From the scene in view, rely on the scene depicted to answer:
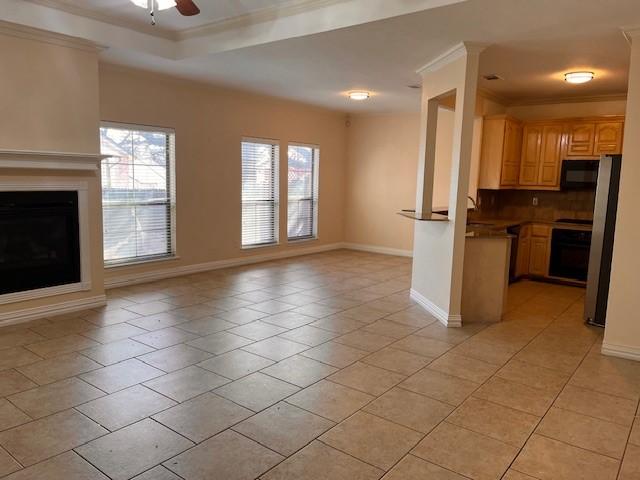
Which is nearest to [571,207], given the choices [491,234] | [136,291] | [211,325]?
[491,234]

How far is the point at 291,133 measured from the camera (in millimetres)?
8062

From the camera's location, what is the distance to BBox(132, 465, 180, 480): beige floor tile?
7.18ft

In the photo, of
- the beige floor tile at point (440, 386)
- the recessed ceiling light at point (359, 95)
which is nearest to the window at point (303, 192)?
the recessed ceiling light at point (359, 95)

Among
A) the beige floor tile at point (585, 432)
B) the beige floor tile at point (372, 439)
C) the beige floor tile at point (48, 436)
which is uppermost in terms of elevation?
the beige floor tile at point (585, 432)

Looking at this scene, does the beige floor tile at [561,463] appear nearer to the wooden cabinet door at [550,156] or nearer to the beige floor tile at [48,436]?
the beige floor tile at [48,436]

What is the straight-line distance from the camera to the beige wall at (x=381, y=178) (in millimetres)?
8555

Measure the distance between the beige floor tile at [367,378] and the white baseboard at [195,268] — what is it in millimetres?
3622

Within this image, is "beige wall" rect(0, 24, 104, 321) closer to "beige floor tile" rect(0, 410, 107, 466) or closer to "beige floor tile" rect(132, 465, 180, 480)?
"beige floor tile" rect(0, 410, 107, 466)

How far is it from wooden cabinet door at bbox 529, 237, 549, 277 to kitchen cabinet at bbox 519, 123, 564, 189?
0.81 m

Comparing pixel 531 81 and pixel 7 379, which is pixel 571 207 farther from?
pixel 7 379

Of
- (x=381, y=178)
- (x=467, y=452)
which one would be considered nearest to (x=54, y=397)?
(x=467, y=452)

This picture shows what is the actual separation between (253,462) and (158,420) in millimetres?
711

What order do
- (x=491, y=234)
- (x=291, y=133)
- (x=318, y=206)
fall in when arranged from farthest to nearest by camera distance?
1. (x=318, y=206)
2. (x=291, y=133)
3. (x=491, y=234)

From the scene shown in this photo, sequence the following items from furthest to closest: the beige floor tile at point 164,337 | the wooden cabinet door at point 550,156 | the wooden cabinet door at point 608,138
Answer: the wooden cabinet door at point 550,156, the wooden cabinet door at point 608,138, the beige floor tile at point 164,337
